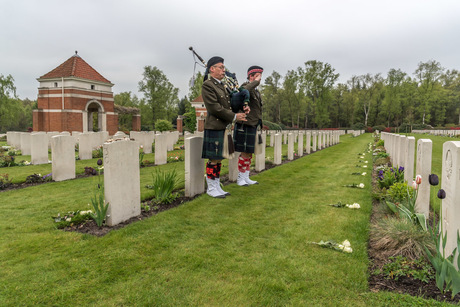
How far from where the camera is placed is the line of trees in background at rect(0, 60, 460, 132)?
4806cm

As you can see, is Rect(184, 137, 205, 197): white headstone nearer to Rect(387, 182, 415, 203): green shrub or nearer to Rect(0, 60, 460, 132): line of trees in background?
Rect(387, 182, 415, 203): green shrub

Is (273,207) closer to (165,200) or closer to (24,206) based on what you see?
(165,200)

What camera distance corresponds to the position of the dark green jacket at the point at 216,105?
15.2ft

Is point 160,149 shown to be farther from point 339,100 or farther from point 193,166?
point 339,100

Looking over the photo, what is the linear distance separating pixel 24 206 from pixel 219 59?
398cm

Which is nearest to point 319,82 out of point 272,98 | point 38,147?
point 272,98

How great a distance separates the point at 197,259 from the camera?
2.73 meters

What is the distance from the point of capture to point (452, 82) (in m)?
65.6

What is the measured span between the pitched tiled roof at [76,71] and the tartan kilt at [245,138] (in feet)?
82.5

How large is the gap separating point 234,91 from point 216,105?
0.82 meters

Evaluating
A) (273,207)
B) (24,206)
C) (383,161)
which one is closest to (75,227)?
(24,206)

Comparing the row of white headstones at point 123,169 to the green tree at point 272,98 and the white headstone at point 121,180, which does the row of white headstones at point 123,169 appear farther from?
the green tree at point 272,98

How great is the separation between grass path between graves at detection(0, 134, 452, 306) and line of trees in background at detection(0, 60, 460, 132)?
140 ft

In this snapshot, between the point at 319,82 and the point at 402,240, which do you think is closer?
the point at 402,240
